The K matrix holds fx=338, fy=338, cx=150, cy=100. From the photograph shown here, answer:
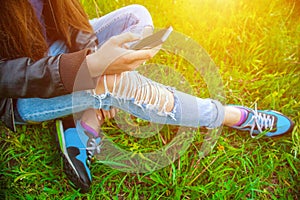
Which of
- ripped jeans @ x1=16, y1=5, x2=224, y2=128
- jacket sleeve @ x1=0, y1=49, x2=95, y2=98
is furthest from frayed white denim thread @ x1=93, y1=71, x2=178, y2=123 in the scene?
jacket sleeve @ x1=0, y1=49, x2=95, y2=98

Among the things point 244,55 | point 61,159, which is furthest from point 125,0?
point 61,159

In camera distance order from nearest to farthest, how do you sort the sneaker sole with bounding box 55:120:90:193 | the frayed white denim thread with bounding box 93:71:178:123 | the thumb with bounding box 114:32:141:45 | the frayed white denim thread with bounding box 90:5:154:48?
1. the thumb with bounding box 114:32:141:45
2. the frayed white denim thread with bounding box 93:71:178:123
3. the sneaker sole with bounding box 55:120:90:193
4. the frayed white denim thread with bounding box 90:5:154:48

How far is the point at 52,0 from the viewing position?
1.26 metres

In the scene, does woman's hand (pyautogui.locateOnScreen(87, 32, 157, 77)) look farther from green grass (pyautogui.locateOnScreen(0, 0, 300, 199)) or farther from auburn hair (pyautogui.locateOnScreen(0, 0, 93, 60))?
green grass (pyautogui.locateOnScreen(0, 0, 300, 199))

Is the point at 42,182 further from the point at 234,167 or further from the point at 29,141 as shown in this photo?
the point at 234,167

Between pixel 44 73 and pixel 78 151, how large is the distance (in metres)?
0.50

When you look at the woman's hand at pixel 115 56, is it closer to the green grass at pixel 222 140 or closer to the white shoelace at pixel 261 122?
the green grass at pixel 222 140

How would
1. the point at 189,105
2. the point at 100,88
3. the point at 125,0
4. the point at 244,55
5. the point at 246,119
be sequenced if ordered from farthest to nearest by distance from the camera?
the point at 125,0 → the point at 244,55 → the point at 246,119 → the point at 189,105 → the point at 100,88

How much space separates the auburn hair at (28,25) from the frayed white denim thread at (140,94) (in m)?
0.29

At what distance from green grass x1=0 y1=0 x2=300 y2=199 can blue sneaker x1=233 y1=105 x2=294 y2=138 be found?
1.6 inches

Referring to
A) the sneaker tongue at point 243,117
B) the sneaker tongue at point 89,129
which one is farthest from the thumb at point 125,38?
the sneaker tongue at point 243,117

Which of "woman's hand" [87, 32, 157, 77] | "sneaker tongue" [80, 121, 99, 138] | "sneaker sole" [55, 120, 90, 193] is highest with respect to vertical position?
"woman's hand" [87, 32, 157, 77]

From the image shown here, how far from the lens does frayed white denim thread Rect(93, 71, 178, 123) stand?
1.25 m

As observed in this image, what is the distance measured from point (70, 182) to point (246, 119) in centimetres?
84
